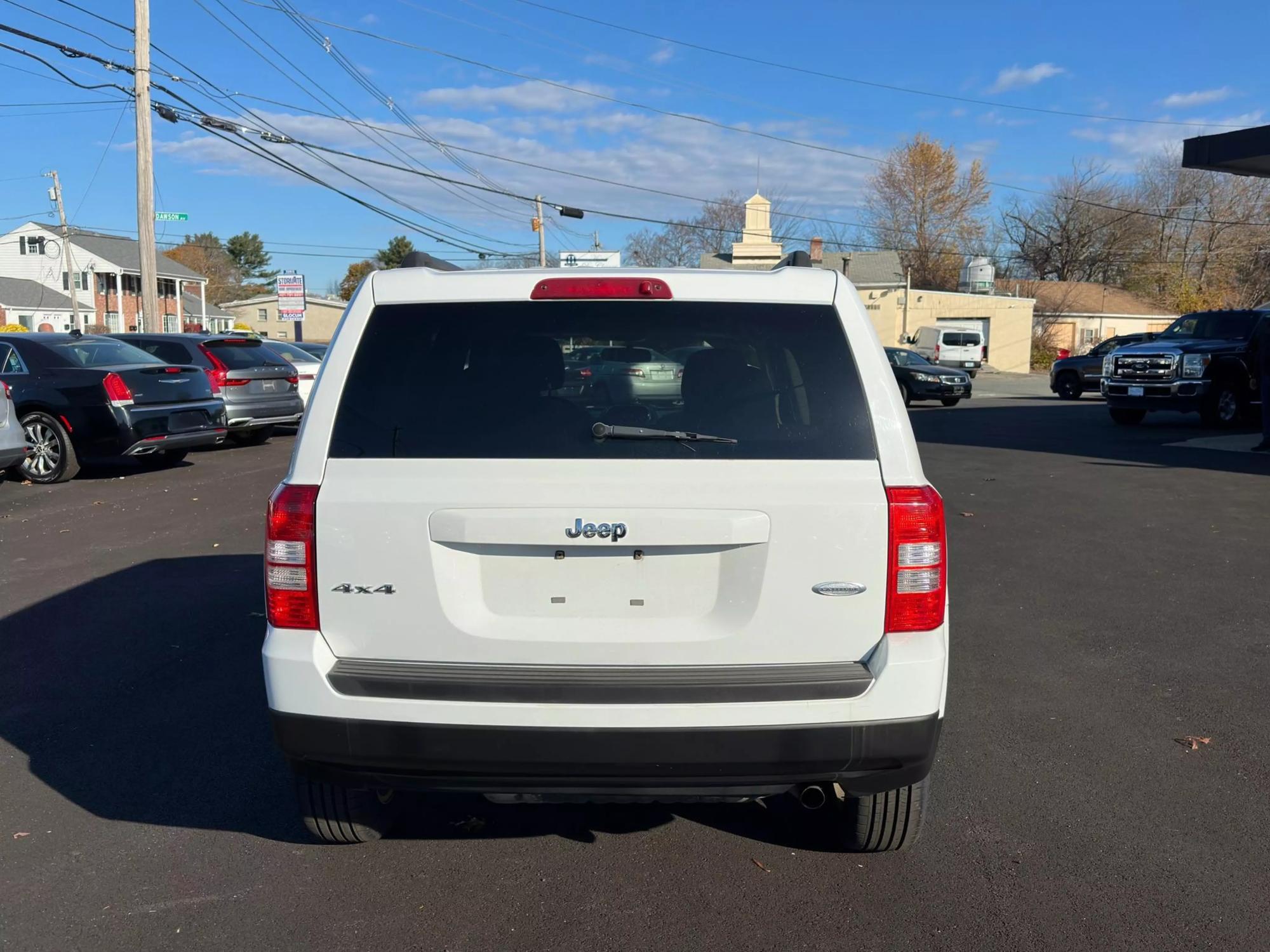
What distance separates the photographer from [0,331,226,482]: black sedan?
37.5 ft

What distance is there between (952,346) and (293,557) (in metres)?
41.6

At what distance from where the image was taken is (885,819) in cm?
338

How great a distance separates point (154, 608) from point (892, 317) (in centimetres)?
5153

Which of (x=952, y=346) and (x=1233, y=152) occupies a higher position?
(x=1233, y=152)

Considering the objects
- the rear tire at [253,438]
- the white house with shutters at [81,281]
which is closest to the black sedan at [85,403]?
the rear tire at [253,438]

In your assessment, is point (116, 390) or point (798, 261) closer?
point (798, 261)

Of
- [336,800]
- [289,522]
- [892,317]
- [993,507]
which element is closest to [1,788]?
[336,800]

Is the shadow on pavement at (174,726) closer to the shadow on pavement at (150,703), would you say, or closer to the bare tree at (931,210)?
the shadow on pavement at (150,703)

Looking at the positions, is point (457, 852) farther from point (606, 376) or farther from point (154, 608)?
point (154, 608)

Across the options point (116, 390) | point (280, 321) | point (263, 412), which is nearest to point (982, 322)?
point (263, 412)

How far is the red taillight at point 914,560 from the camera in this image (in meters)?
2.90

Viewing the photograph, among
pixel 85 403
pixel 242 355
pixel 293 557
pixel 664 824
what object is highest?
pixel 242 355

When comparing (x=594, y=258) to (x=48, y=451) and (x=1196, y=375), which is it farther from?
(x=48, y=451)

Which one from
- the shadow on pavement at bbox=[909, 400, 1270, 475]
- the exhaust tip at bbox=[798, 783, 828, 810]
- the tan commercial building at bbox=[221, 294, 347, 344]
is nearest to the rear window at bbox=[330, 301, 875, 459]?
the exhaust tip at bbox=[798, 783, 828, 810]
